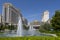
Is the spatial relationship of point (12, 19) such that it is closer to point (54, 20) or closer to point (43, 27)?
point (43, 27)

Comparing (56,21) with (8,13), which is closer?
(56,21)

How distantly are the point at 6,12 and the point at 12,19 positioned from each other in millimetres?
8793

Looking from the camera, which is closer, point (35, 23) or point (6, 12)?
point (6, 12)

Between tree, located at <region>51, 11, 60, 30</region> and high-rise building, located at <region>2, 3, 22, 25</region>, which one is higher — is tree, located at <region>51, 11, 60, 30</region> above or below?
below

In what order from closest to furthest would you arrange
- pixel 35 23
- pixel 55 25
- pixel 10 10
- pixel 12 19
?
pixel 55 25
pixel 10 10
pixel 12 19
pixel 35 23

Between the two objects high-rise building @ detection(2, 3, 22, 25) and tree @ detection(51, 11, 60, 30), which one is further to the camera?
high-rise building @ detection(2, 3, 22, 25)

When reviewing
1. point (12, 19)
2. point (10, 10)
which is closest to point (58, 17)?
point (10, 10)

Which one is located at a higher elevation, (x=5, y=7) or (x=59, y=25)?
(x=5, y=7)

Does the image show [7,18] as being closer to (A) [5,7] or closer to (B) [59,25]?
(A) [5,7]

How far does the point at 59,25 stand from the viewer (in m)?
47.2

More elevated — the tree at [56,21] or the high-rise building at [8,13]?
the high-rise building at [8,13]

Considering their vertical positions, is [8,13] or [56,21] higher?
[8,13]

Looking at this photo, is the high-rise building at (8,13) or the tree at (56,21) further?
the high-rise building at (8,13)

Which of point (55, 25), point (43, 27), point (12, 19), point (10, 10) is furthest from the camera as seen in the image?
point (12, 19)
